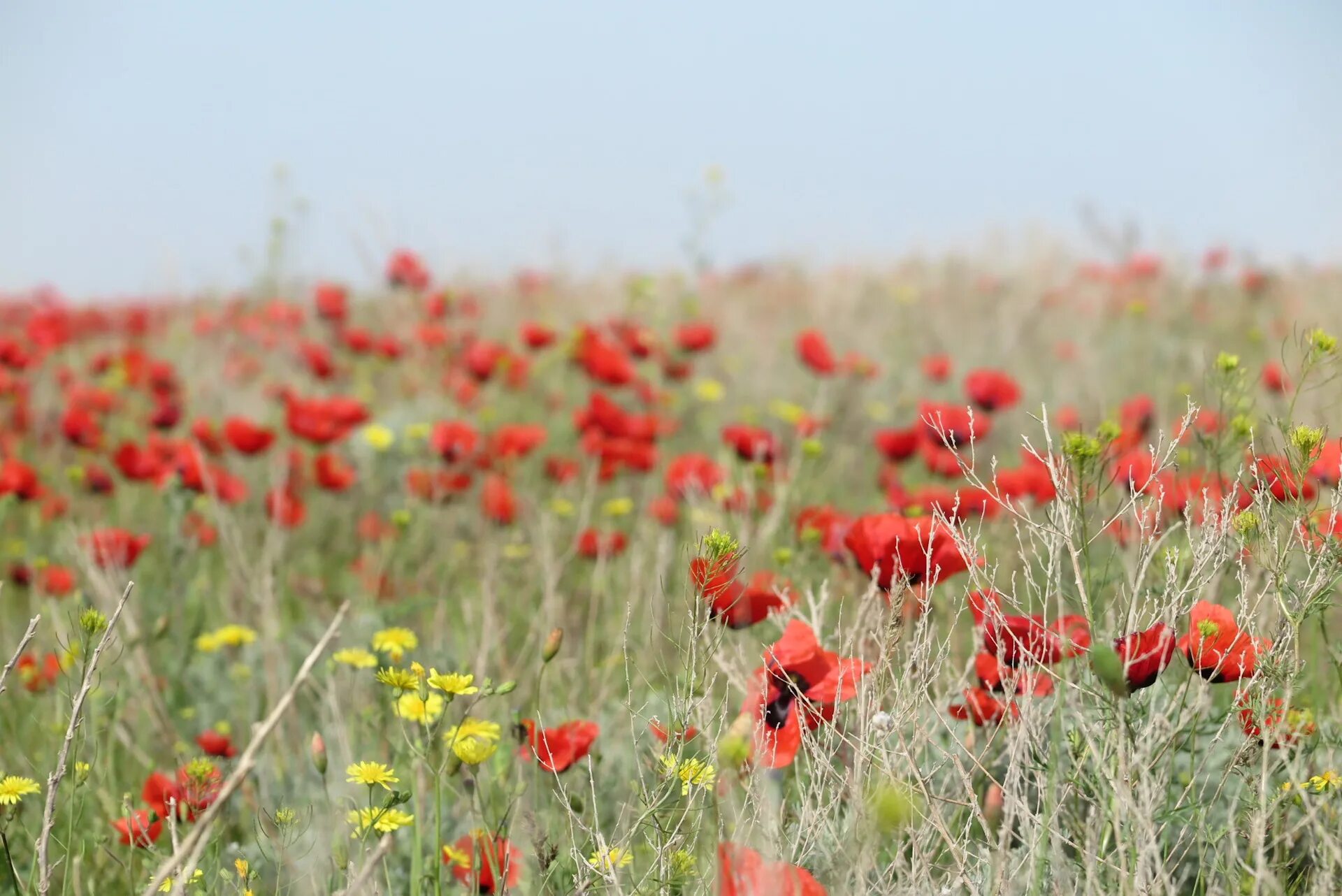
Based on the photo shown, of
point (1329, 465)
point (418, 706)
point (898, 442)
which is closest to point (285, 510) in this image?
point (898, 442)

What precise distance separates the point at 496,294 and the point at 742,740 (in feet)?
25.7

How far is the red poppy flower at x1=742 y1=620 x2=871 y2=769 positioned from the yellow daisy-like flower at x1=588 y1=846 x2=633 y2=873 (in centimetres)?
18

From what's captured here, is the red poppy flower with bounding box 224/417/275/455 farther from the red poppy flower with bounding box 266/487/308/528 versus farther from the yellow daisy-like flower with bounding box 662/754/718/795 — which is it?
the yellow daisy-like flower with bounding box 662/754/718/795

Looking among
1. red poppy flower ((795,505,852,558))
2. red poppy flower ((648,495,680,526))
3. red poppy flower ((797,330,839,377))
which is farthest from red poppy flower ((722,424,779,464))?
red poppy flower ((797,330,839,377))

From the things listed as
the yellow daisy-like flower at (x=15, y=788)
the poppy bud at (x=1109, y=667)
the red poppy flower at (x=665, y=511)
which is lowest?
the red poppy flower at (x=665, y=511)

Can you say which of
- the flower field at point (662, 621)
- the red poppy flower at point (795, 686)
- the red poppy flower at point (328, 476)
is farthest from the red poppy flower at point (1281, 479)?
the red poppy flower at point (328, 476)

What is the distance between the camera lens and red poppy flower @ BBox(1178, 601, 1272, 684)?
1.20 meters

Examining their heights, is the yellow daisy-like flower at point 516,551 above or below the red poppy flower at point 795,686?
below

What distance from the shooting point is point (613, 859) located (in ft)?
4.35

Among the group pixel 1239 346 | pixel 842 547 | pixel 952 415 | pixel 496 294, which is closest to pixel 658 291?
pixel 496 294

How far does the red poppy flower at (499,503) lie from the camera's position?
313cm

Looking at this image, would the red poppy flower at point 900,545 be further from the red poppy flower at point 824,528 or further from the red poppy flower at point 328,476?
the red poppy flower at point 328,476

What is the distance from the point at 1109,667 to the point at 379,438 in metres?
3.54

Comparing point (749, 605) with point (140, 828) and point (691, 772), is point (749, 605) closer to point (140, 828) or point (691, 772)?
point (691, 772)
